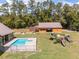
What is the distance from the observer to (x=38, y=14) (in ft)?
253

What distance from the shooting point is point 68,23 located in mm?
75500

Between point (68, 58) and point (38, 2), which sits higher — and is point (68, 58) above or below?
below

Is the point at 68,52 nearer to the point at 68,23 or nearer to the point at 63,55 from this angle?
the point at 63,55

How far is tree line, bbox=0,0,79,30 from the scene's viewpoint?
236ft

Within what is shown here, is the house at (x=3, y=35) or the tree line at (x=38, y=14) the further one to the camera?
the tree line at (x=38, y=14)

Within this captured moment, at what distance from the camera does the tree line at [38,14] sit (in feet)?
236

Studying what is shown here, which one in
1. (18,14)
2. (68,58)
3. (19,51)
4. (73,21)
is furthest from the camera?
(18,14)

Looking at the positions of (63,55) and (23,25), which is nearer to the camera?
(63,55)

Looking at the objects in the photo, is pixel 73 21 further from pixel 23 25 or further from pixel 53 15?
pixel 23 25

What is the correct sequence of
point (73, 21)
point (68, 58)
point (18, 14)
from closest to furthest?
point (68, 58) < point (73, 21) < point (18, 14)

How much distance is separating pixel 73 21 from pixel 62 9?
8.97 meters

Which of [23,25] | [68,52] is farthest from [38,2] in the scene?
[68,52]

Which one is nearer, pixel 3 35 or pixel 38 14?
pixel 3 35

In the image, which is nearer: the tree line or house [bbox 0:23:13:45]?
house [bbox 0:23:13:45]
